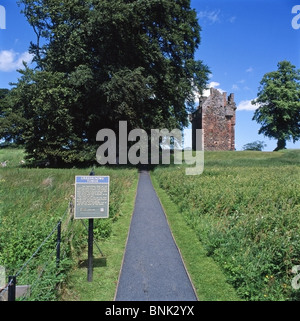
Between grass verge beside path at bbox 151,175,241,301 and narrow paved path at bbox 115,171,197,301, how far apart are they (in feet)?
0.70

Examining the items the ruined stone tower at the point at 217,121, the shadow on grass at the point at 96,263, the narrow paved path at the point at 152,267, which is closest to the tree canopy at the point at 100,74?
the narrow paved path at the point at 152,267

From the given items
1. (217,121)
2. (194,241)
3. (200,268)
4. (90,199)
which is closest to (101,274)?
(90,199)

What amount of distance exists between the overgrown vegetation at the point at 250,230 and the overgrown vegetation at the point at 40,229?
360 centimetres

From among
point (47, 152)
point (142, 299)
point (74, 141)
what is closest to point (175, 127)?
point (74, 141)

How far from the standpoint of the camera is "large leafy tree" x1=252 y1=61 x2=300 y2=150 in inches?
1972

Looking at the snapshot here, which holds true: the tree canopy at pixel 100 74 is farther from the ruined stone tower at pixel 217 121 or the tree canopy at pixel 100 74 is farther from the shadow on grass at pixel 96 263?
the ruined stone tower at pixel 217 121

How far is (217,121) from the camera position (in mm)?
52844

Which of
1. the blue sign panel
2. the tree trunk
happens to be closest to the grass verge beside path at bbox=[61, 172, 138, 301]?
the blue sign panel

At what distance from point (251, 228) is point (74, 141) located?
23.6 m

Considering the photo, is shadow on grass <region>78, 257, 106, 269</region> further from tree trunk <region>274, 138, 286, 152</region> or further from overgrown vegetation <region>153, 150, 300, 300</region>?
tree trunk <region>274, 138, 286, 152</region>

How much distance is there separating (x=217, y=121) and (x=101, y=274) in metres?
47.8

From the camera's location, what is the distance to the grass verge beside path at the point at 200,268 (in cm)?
704
